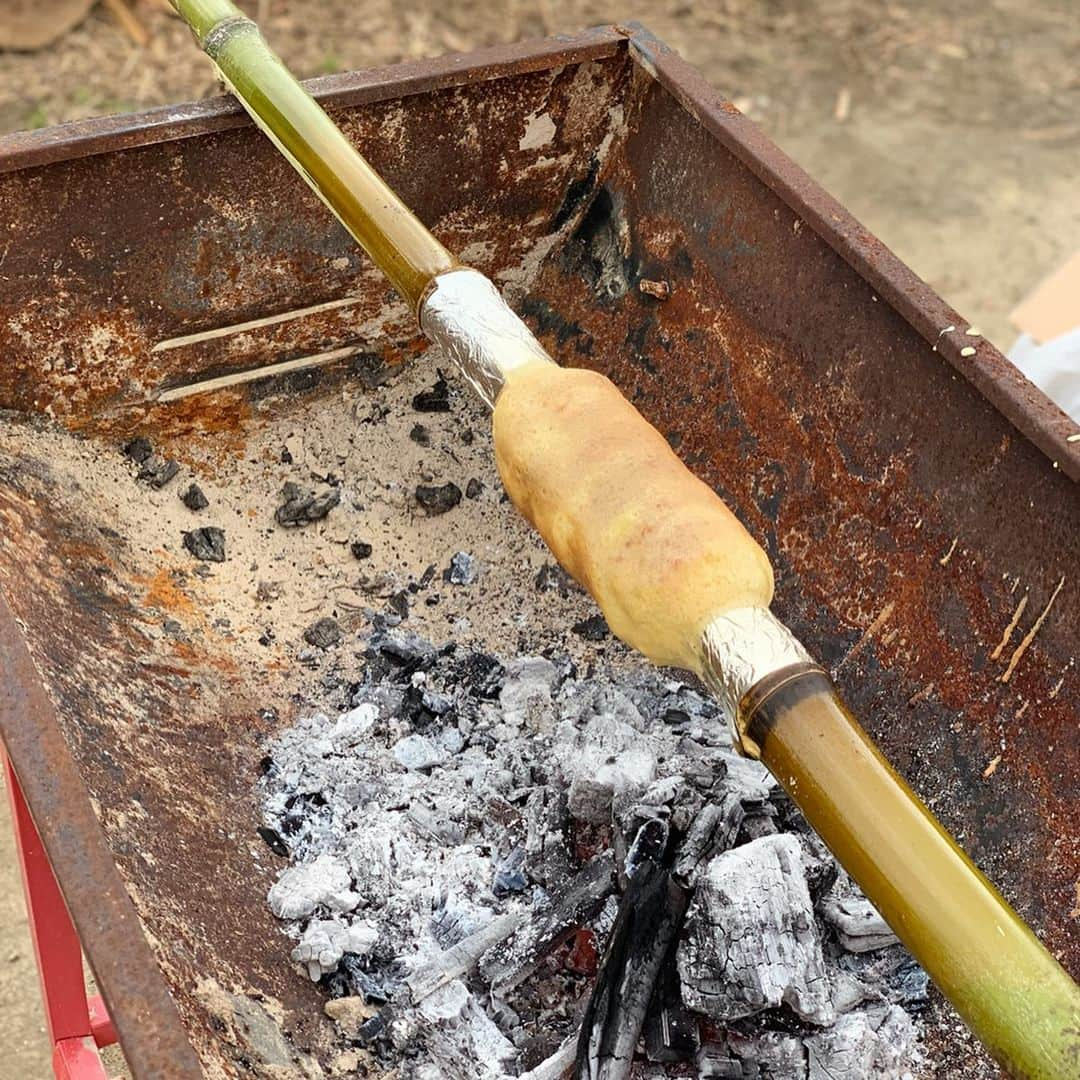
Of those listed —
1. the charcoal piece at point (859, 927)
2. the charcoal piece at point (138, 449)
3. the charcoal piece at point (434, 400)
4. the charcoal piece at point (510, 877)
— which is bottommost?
the charcoal piece at point (859, 927)

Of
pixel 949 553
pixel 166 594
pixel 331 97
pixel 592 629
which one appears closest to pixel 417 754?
pixel 592 629

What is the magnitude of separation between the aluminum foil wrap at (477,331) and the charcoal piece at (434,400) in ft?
2.66

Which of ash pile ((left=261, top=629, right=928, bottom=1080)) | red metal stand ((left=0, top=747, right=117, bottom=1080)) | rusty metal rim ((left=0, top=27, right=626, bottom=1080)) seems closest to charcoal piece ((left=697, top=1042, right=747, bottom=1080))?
ash pile ((left=261, top=629, right=928, bottom=1080))

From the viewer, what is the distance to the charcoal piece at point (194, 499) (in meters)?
2.24

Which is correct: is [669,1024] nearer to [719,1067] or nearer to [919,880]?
[719,1067]

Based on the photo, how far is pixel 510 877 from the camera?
1.77m

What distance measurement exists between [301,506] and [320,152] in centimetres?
69

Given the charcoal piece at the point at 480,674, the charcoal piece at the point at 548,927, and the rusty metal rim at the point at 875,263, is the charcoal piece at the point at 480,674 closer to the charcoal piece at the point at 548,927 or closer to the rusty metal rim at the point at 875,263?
the charcoal piece at the point at 548,927

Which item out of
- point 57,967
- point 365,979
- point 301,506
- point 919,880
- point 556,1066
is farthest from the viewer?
point 301,506

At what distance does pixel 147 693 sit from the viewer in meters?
1.82

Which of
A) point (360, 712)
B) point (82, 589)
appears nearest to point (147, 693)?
point (82, 589)

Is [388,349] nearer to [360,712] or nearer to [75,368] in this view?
[75,368]

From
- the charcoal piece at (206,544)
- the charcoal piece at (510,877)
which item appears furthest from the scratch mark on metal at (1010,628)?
the charcoal piece at (206,544)

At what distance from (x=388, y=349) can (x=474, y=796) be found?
3.37 ft
